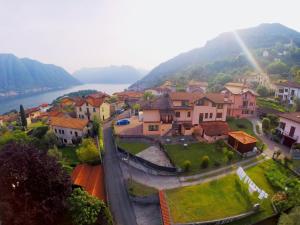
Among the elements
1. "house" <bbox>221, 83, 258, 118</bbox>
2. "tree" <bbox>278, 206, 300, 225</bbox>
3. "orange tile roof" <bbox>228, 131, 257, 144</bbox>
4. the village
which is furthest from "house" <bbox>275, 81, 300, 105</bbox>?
"tree" <bbox>278, 206, 300, 225</bbox>

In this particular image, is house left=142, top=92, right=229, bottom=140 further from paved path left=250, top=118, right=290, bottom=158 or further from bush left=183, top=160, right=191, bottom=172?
bush left=183, top=160, right=191, bottom=172

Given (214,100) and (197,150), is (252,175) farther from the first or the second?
(214,100)

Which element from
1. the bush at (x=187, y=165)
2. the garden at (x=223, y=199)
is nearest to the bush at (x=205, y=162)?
the bush at (x=187, y=165)

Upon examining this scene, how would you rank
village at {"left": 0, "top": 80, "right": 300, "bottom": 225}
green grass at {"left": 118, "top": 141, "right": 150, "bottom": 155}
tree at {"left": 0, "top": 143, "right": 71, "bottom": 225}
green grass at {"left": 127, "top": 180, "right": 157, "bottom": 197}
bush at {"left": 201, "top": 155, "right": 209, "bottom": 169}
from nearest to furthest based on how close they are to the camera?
tree at {"left": 0, "top": 143, "right": 71, "bottom": 225}
village at {"left": 0, "top": 80, "right": 300, "bottom": 225}
green grass at {"left": 127, "top": 180, "right": 157, "bottom": 197}
bush at {"left": 201, "top": 155, "right": 209, "bottom": 169}
green grass at {"left": 118, "top": 141, "right": 150, "bottom": 155}

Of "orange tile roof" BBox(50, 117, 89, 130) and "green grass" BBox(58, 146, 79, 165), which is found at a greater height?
"orange tile roof" BBox(50, 117, 89, 130)

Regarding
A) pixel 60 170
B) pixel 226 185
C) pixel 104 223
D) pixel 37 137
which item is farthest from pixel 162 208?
pixel 37 137

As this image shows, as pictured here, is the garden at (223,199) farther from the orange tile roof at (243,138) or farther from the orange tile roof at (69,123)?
the orange tile roof at (69,123)
